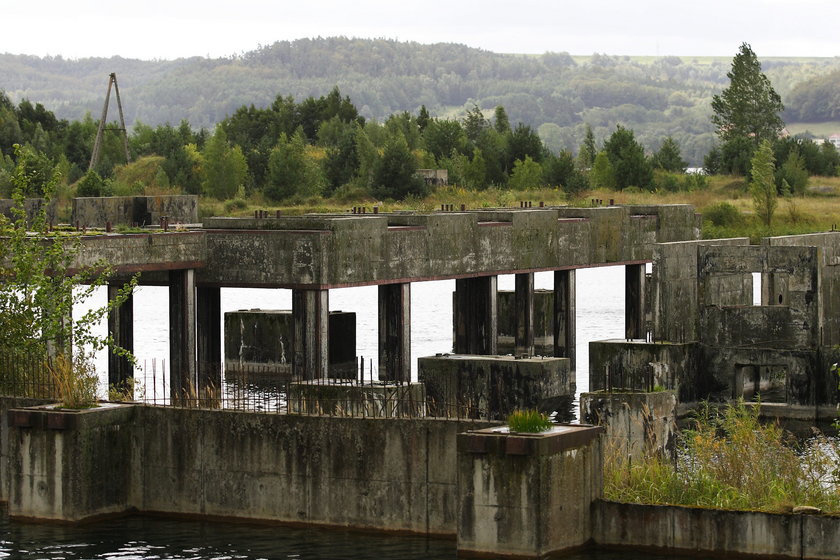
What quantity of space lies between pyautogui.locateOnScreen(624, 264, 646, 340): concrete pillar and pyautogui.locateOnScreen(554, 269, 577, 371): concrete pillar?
460 centimetres

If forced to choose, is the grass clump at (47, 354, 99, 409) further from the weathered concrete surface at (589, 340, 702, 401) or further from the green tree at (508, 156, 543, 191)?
the green tree at (508, 156, 543, 191)

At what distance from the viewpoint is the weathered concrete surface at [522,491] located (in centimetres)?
2414

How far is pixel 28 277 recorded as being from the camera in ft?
105

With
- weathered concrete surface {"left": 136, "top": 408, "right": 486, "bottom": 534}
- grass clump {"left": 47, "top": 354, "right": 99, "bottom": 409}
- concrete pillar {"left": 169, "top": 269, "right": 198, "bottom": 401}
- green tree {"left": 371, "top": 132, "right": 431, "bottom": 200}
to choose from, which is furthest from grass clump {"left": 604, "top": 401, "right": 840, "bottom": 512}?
green tree {"left": 371, "top": 132, "right": 431, "bottom": 200}

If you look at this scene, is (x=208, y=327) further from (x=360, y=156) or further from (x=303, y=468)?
(x=360, y=156)

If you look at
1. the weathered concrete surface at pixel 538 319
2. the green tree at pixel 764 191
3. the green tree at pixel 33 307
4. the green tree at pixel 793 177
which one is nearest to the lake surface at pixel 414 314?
the weathered concrete surface at pixel 538 319

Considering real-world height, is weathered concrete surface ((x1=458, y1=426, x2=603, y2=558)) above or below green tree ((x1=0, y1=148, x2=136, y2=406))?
below

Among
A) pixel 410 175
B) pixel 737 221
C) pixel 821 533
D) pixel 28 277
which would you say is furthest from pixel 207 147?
pixel 821 533

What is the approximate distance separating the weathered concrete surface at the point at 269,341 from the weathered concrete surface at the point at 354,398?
22.1 m

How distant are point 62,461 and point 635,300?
3617 centimetres

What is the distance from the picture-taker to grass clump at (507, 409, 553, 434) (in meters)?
24.7

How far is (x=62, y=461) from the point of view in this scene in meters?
27.7

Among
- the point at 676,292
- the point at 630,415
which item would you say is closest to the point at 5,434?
the point at 630,415

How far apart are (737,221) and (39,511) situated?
75242 mm
